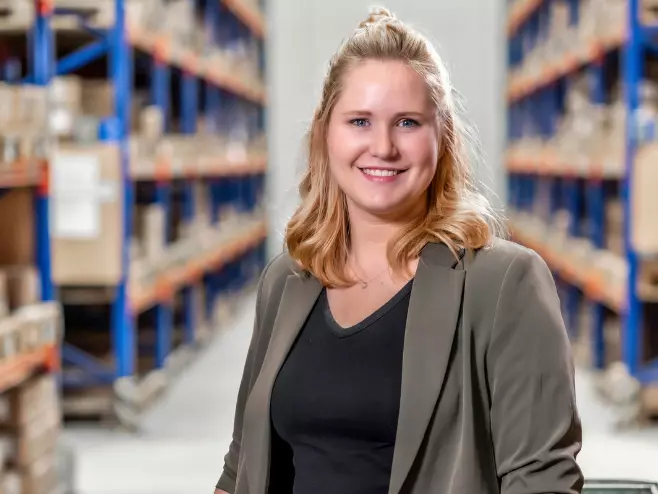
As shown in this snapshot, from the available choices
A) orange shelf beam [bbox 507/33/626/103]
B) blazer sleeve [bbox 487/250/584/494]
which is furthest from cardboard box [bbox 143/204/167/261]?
blazer sleeve [bbox 487/250/584/494]

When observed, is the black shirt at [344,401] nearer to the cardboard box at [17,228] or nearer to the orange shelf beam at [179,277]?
the cardboard box at [17,228]

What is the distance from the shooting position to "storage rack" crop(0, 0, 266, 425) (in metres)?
5.91

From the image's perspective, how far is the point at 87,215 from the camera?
592 cm

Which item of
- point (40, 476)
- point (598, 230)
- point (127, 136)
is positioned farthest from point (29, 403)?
point (598, 230)

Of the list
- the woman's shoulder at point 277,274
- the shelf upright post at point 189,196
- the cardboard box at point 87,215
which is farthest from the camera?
the shelf upright post at point 189,196

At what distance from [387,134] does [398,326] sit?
0.31m

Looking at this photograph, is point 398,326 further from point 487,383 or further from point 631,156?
point 631,156

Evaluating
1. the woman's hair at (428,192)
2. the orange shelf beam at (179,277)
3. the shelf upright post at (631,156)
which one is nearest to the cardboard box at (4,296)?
the orange shelf beam at (179,277)

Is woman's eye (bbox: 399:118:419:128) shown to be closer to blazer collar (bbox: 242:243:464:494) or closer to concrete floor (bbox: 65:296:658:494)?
blazer collar (bbox: 242:243:464:494)

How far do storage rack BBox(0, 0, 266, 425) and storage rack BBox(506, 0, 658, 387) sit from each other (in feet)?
7.46

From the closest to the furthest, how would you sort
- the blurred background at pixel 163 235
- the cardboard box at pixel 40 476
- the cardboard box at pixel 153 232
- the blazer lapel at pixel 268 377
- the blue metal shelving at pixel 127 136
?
the blazer lapel at pixel 268 377 → the cardboard box at pixel 40 476 → the blurred background at pixel 163 235 → the blue metal shelving at pixel 127 136 → the cardboard box at pixel 153 232

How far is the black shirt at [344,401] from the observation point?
1670 millimetres

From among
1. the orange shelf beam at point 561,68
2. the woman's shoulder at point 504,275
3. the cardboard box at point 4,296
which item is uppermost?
the orange shelf beam at point 561,68

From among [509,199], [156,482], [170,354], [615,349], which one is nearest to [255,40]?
[509,199]
